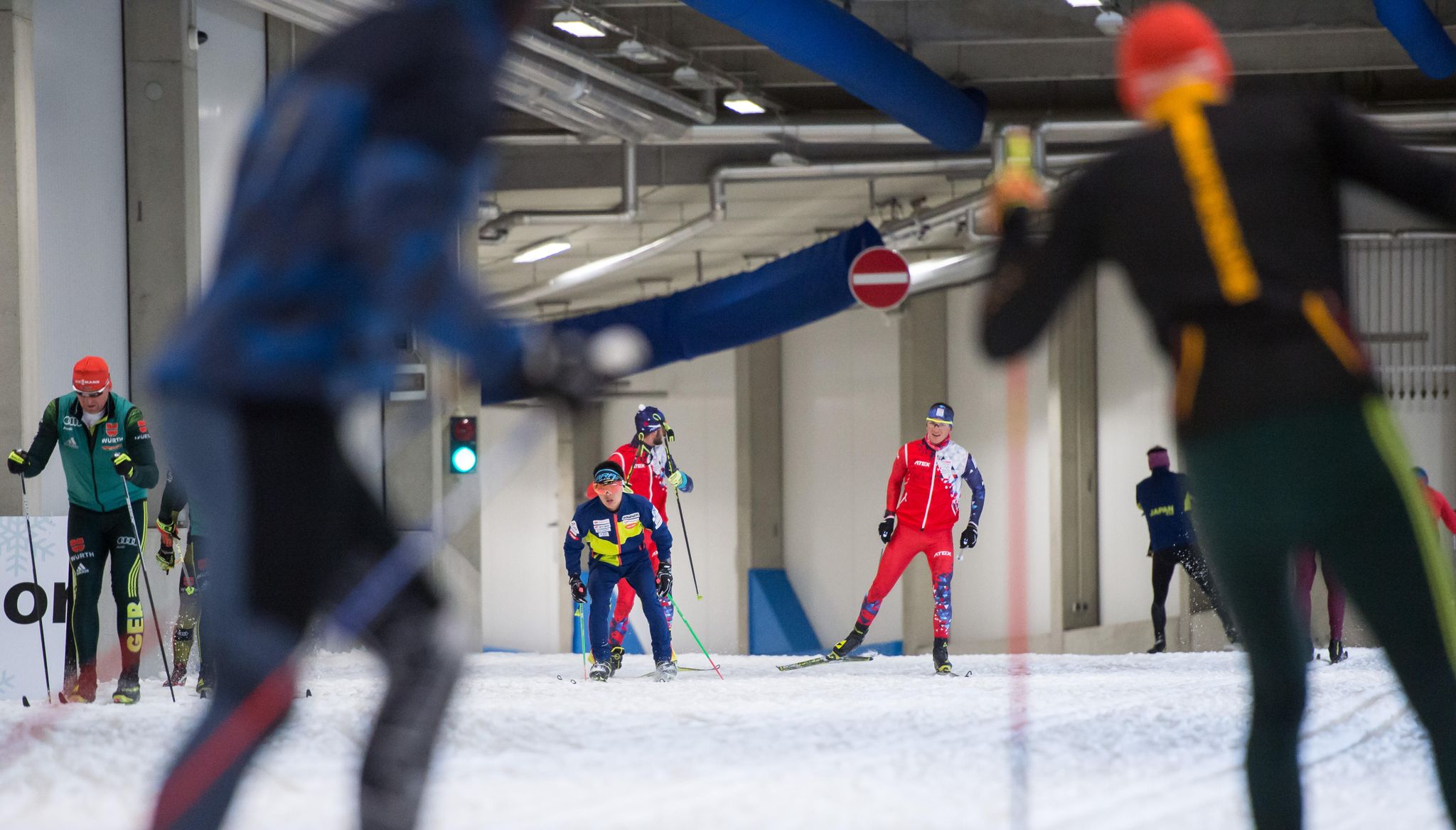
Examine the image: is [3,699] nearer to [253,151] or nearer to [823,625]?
[253,151]

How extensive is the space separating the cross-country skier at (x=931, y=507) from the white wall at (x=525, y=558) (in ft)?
54.7

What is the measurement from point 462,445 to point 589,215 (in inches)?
A: 272

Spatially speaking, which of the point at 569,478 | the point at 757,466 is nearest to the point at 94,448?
the point at 757,466

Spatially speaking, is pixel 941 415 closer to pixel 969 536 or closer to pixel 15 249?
pixel 969 536

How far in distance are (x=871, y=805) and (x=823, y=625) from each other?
20.1 metres

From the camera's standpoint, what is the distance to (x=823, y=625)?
23.9 metres

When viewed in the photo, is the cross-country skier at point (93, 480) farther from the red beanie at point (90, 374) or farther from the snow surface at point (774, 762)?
the snow surface at point (774, 762)

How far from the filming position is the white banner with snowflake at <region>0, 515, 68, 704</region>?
7305mm

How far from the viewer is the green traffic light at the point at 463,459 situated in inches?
372

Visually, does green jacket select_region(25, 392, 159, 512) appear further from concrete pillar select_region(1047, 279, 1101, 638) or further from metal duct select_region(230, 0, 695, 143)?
concrete pillar select_region(1047, 279, 1101, 638)

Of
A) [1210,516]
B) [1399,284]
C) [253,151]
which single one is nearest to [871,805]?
[1210,516]

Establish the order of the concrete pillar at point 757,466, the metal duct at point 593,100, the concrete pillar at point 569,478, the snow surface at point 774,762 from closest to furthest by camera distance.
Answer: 1. the snow surface at point 774,762
2. the metal duct at point 593,100
3. the concrete pillar at point 757,466
4. the concrete pillar at point 569,478

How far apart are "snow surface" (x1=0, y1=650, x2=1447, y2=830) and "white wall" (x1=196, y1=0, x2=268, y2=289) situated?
15.9ft

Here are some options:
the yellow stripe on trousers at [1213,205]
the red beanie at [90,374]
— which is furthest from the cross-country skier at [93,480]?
the yellow stripe on trousers at [1213,205]
